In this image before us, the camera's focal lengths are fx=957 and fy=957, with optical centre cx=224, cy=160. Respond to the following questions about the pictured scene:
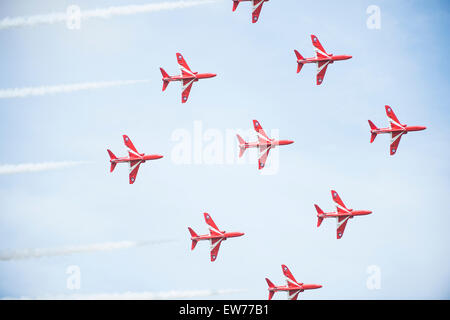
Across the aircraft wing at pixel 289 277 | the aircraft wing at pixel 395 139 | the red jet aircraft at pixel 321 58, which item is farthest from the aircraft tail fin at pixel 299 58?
the aircraft wing at pixel 289 277

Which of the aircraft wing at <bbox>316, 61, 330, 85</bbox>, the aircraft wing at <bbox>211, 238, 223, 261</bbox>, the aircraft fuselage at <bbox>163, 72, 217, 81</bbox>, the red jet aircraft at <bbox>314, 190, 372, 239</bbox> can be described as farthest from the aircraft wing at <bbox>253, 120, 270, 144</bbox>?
the aircraft wing at <bbox>211, 238, 223, 261</bbox>

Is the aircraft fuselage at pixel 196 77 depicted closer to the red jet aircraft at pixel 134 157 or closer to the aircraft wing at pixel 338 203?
the red jet aircraft at pixel 134 157

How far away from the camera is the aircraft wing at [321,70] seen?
78.5 m

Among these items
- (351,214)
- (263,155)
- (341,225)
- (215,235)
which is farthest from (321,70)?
(215,235)

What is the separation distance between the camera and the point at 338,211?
252 feet

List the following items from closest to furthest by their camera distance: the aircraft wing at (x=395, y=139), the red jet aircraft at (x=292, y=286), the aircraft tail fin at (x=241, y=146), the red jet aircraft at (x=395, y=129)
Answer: the red jet aircraft at (x=292, y=286)
the aircraft tail fin at (x=241, y=146)
the red jet aircraft at (x=395, y=129)
the aircraft wing at (x=395, y=139)

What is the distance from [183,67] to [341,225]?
59.3ft

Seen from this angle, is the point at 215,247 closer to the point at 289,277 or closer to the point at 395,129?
the point at 289,277

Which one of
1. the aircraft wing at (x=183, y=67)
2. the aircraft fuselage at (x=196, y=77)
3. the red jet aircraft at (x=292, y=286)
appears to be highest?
the aircraft wing at (x=183, y=67)

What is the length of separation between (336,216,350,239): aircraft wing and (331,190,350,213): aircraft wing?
22.5 inches

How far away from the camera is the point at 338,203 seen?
3039 inches
